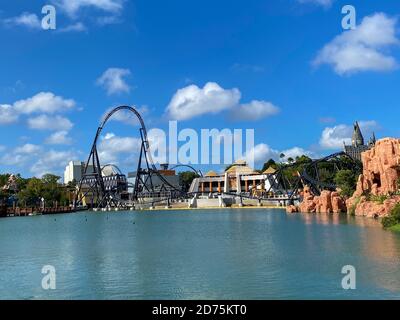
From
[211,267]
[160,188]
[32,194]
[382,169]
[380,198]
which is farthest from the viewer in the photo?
[160,188]

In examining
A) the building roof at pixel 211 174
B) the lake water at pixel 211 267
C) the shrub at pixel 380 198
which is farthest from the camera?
the building roof at pixel 211 174

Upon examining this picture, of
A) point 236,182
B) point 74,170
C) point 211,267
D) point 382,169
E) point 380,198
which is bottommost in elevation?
point 211,267

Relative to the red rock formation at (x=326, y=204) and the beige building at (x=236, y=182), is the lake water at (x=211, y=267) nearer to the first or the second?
the red rock formation at (x=326, y=204)

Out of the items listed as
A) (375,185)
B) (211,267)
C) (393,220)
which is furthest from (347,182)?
(211,267)

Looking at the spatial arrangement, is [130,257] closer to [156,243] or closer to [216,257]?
[216,257]

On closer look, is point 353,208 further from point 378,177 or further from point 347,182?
point 347,182

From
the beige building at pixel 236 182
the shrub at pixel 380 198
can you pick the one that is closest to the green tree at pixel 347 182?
the shrub at pixel 380 198

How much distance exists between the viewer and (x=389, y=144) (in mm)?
63375

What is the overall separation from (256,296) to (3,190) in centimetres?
11201

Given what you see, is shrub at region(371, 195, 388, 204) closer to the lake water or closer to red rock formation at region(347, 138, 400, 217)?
red rock formation at region(347, 138, 400, 217)

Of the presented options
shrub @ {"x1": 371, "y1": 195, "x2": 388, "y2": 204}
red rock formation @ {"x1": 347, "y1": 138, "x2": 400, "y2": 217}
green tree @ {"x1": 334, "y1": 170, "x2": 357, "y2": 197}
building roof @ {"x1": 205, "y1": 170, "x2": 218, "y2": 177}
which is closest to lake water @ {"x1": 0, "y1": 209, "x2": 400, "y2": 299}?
shrub @ {"x1": 371, "y1": 195, "x2": 388, "y2": 204}

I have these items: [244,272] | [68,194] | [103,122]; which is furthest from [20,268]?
[68,194]

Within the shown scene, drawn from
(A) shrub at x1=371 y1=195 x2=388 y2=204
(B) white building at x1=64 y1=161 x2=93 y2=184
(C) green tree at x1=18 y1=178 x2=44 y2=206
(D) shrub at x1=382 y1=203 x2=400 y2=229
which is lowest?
(D) shrub at x1=382 y1=203 x2=400 y2=229
